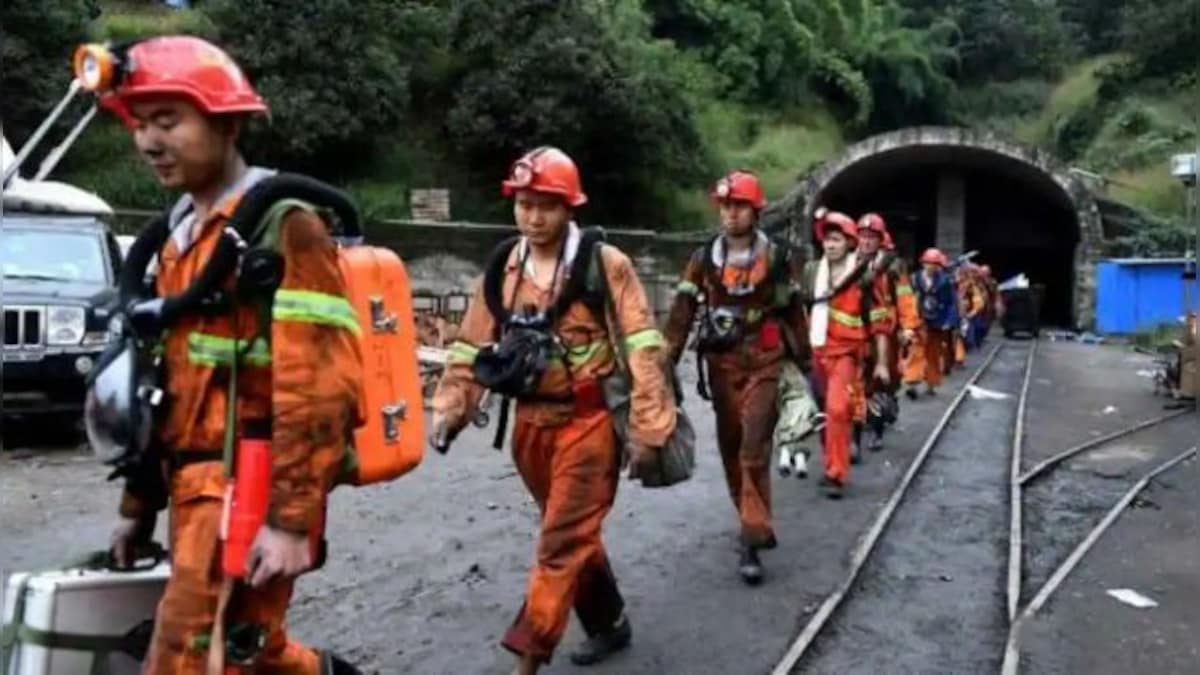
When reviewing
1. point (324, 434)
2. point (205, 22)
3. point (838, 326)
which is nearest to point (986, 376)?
point (838, 326)

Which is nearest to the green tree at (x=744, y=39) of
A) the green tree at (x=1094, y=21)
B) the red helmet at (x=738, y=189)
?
the green tree at (x=1094, y=21)

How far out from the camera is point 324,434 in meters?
3.34

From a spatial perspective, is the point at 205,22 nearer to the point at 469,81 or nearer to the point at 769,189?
the point at 469,81

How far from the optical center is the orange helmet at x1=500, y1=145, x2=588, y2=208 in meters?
5.37

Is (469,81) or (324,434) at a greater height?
(469,81)

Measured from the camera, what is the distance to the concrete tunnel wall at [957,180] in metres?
39.2

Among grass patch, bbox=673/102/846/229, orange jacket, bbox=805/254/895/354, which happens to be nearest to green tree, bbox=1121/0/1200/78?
grass patch, bbox=673/102/846/229

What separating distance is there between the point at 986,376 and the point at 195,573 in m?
21.3

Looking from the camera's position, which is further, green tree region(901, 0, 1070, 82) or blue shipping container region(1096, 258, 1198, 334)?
green tree region(901, 0, 1070, 82)

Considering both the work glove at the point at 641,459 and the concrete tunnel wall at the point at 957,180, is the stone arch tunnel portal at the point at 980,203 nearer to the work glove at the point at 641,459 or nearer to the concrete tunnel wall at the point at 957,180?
the concrete tunnel wall at the point at 957,180

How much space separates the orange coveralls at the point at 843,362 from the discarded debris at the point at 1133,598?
2.65 metres

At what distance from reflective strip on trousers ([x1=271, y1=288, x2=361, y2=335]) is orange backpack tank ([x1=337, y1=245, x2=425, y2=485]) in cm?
23

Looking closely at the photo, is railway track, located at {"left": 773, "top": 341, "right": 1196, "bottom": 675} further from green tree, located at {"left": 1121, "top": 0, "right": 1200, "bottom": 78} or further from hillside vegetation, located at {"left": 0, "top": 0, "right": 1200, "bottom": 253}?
green tree, located at {"left": 1121, "top": 0, "right": 1200, "bottom": 78}

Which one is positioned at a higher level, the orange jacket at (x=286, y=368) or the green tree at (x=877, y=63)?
the green tree at (x=877, y=63)
